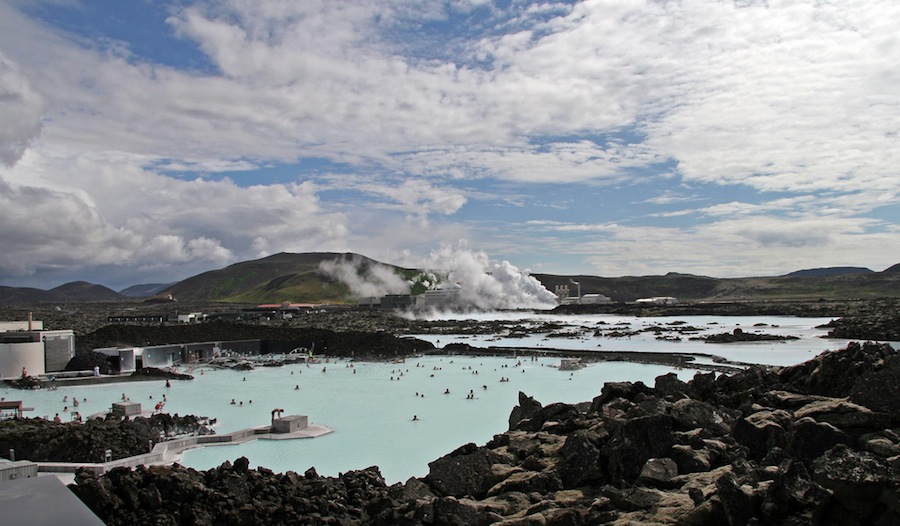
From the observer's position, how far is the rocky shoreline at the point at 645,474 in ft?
18.6

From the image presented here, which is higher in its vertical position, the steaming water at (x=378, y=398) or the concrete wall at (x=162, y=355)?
the concrete wall at (x=162, y=355)

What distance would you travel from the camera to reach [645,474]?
294 inches

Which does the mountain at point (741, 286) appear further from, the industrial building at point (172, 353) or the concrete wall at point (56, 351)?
the concrete wall at point (56, 351)

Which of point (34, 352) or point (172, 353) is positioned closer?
point (34, 352)

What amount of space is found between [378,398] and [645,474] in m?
19.8

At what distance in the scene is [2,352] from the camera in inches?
1218

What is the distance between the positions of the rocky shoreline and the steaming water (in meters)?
4.79

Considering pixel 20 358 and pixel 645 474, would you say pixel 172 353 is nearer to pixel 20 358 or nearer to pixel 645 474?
pixel 20 358

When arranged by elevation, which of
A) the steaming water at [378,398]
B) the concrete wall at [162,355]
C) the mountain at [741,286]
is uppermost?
the mountain at [741,286]

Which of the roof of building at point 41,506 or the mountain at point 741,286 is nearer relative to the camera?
the roof of building at point 41,506

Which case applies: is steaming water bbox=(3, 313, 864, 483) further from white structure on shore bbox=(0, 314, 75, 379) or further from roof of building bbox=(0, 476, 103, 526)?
roof of building bbox=(0, 476, 103, 526)

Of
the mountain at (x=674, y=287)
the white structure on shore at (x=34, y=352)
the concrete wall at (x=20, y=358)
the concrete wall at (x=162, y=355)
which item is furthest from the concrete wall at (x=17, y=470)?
the mountain at (x=674, y=287)

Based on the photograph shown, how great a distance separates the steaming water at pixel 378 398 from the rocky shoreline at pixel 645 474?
479 cm

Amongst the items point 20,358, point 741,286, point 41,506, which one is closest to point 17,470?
point 41,506
